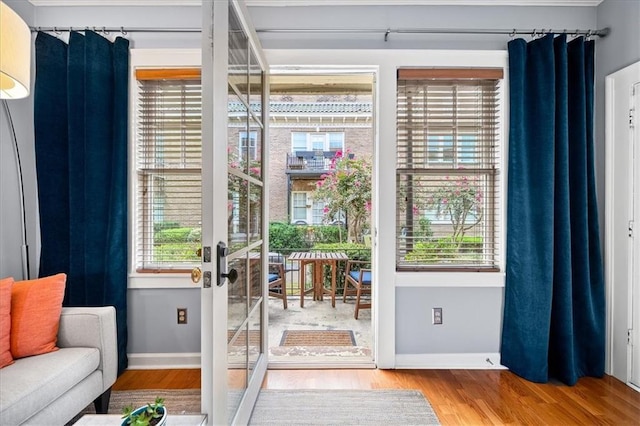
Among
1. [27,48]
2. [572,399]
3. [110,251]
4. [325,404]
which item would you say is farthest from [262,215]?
[572,399]

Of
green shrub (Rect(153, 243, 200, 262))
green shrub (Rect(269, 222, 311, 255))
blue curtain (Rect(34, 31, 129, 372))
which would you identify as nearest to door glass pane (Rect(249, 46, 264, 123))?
blue curtain (Rect(34, 31, 129, 372))

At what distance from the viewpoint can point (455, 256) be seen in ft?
8.07

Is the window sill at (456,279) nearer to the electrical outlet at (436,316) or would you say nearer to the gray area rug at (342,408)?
the electrical outlet at (436,316)

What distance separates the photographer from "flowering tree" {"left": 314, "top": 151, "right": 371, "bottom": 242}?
5.35 metres

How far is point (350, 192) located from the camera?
17.7 ft

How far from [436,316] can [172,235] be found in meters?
1.92

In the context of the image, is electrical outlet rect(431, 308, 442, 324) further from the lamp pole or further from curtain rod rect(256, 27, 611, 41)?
the lamp pole

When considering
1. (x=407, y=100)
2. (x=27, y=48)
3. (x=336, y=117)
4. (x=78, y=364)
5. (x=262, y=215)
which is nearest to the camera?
(x=27, y=48)

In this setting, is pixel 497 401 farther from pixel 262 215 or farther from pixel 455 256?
pixel 262 215

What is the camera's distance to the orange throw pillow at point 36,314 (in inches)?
52.6

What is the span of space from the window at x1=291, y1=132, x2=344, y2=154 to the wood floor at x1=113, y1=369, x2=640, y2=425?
455cm

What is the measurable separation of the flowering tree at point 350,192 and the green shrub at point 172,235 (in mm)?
3472

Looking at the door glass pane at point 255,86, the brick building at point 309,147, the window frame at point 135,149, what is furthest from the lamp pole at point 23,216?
the brick building at point 309,147

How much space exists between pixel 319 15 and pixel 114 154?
1660 mm
